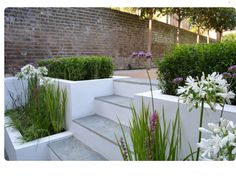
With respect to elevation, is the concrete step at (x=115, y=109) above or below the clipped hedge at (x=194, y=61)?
below

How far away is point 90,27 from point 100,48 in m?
0.61

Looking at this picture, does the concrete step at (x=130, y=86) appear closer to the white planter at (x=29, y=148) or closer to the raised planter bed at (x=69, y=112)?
the raised planter bed at (x=69, y=112)

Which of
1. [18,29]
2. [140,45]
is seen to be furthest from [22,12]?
[140,45]

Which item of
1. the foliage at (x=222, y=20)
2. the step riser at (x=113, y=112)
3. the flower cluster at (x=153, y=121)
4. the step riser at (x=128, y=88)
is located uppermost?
the foliage at (x=222, y=20)

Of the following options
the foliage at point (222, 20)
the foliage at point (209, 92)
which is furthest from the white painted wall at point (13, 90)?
the foliage at point (222, 20)

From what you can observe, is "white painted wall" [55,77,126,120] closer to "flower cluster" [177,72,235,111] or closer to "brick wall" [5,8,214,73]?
"brick wall" [5,8,214,73]

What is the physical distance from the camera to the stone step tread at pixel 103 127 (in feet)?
5.84

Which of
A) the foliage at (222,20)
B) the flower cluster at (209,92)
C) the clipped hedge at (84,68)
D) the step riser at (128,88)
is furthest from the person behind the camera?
the foliage at (222,20)

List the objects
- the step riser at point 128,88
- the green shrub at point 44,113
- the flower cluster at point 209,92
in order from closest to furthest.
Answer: the flower cluster at point 209,92 → the green shrub at point 44,113 → the step riser at point 128,88

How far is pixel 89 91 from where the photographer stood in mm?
2438

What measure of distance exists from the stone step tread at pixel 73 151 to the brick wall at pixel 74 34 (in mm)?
1629

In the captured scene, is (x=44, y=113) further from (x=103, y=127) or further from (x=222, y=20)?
(x=222, y=20)

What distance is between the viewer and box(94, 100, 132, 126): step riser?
2.00 meters

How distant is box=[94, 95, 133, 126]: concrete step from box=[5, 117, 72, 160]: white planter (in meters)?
0.49
